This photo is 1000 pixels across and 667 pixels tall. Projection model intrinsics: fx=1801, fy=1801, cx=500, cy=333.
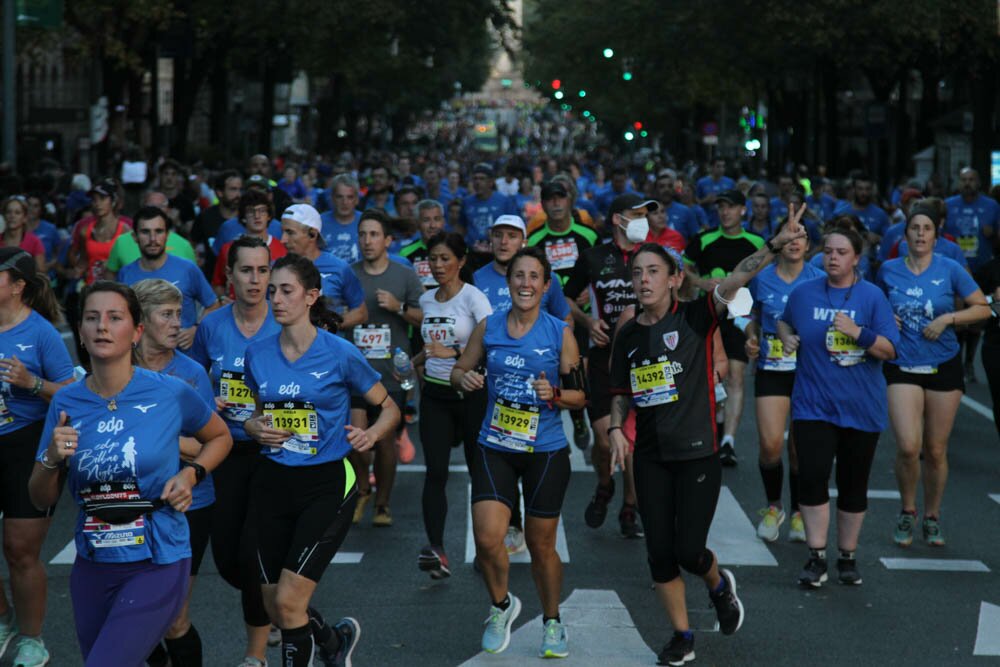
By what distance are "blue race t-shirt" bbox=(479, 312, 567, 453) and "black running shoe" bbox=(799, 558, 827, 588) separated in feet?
6.23

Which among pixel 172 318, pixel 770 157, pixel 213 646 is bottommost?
pixel 213 646

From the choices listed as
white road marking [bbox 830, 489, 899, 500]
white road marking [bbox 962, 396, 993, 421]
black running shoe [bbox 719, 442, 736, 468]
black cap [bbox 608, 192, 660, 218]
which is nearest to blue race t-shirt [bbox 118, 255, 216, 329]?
black cap [bbox 608, 192, 660, 218]

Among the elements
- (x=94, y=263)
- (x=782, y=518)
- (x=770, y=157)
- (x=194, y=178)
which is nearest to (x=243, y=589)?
(x=782, y=518)

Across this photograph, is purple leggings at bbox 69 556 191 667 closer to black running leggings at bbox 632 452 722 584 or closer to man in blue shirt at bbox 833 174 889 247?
black running leggings at bbox 632 452 722 584

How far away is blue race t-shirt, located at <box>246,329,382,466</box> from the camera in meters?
6.95

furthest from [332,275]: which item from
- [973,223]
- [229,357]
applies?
[973,223]

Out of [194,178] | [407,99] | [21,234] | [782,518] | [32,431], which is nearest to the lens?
[32,431]

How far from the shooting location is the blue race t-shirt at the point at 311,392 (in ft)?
22.8

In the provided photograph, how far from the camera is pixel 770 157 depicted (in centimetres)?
5612

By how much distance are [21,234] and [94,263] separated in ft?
7.27

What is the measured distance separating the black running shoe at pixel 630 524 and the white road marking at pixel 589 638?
151cm

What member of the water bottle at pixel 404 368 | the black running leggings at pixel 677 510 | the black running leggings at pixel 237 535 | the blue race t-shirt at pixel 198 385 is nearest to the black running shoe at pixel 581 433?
the water bottle at pixel 404 368

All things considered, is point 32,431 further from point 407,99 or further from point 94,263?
point 407,99

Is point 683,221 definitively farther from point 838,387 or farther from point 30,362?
point 30,362
